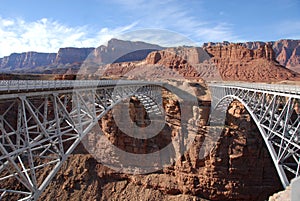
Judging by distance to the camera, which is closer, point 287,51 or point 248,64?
point 248,64

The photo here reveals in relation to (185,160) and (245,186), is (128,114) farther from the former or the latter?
(245,186)

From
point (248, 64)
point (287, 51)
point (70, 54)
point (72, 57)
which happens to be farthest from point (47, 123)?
point (70, 54)

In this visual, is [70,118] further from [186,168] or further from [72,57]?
[72,57]

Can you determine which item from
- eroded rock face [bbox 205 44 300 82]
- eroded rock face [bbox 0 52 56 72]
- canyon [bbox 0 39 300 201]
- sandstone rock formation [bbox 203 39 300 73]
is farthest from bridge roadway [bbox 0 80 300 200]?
eroded rock face [bbox 0 52 56 72]

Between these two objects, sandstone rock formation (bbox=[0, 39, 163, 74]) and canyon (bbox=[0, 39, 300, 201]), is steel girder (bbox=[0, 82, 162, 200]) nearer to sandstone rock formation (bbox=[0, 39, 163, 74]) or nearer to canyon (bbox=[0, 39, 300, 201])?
canyon (bbox=[0, 39, 300, 201])

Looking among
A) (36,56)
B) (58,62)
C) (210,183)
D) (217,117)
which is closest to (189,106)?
(217,117)

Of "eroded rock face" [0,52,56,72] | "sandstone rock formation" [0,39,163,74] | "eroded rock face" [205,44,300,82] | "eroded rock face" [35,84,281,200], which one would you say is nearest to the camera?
"eroded rock face" [35,84,281,200]

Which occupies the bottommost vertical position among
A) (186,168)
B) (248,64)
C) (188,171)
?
(188,171)

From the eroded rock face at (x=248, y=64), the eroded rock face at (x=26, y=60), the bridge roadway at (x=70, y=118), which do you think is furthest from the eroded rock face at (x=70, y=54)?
the bridge roadway at (x=70, y=118)
